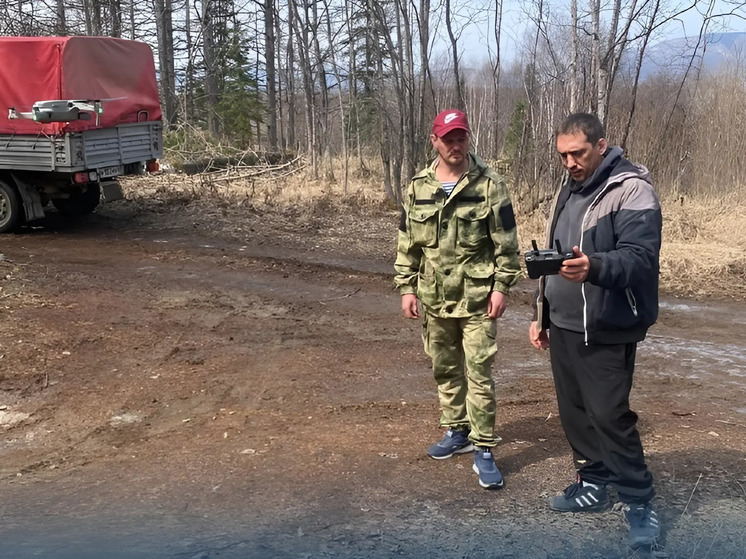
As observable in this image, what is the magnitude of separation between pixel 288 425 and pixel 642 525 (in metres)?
2.45

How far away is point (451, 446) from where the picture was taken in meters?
4.15

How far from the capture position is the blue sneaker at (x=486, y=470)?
12.3ft

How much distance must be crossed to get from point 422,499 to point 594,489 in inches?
33.5

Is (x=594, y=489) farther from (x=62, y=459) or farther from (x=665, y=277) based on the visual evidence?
(x=665, y=277)

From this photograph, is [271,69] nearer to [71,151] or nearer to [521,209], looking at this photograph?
[521,209]

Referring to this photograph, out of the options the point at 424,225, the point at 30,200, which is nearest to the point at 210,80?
the point at 30,200

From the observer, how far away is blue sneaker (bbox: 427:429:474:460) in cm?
414

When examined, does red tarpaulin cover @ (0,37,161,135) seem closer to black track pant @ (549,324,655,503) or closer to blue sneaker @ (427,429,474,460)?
blue sneaker @ (427,429,474,460)

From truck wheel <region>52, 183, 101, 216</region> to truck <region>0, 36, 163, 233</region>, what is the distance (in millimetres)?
443


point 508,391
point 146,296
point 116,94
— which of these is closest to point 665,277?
point 508,391

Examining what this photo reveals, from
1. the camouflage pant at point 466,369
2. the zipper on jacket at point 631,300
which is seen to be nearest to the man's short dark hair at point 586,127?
the zipper on jacket at point 631,300

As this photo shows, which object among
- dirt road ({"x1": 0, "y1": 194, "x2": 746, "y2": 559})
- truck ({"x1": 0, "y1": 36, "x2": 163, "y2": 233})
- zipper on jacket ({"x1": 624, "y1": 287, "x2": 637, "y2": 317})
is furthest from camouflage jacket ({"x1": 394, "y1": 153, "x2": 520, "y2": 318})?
truck ({"x1": 0, "y1": 36, "x2": 163, "y2": 233})

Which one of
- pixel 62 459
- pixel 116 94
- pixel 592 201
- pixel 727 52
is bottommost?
pixel 62 459

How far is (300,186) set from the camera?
16.5 meters
